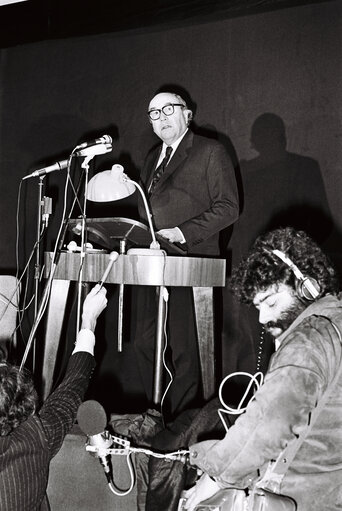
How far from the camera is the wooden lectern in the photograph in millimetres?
2531

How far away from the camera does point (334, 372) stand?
5.01 feet

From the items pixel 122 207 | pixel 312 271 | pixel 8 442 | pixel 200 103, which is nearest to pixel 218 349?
pixel 122 207

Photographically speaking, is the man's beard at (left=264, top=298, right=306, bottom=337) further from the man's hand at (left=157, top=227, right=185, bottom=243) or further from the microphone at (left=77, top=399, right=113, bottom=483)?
the man's hand at (left=157, top=227, right=185, bottom=243)

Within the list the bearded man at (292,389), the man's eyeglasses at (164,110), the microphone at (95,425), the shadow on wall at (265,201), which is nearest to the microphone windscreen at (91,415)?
the microphone at (95,425)

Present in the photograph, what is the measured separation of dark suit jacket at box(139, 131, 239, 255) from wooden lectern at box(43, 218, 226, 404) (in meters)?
0.38

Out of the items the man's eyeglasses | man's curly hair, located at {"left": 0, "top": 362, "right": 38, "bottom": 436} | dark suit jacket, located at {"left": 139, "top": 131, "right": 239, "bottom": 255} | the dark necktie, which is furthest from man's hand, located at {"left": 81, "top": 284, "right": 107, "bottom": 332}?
the man's eyeglasses

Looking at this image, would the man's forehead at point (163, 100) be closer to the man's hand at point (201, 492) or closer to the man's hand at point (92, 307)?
the man's hand at point (92, 307)

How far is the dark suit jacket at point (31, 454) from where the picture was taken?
158 cm

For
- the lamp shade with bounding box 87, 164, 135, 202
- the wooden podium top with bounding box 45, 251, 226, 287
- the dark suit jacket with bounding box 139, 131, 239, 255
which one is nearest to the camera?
the wooden podium top with bounding box 45, 251, 226, 287

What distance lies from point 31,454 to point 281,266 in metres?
0.92

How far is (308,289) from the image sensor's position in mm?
1738

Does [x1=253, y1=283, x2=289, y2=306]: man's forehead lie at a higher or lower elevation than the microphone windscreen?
higher

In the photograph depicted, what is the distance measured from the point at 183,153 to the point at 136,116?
1263mm

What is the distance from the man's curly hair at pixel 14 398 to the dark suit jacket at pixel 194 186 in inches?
60.7
